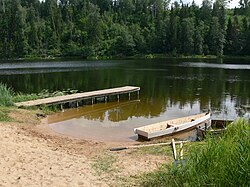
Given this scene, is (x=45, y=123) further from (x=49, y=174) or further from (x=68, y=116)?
(x=49, y=174)

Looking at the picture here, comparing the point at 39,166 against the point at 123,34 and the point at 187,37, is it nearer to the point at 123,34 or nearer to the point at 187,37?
the point at 187,37

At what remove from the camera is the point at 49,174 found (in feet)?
28.5

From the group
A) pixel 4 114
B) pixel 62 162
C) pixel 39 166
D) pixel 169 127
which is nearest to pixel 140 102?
pixel 169 127

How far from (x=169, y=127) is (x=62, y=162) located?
8013 millimetres

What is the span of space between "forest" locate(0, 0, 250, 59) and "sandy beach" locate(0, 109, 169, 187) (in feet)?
261

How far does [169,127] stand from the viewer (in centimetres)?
1675

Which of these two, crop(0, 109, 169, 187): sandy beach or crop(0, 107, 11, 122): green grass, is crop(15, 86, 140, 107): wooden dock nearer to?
crop(0, 107, 11, 122): green grass

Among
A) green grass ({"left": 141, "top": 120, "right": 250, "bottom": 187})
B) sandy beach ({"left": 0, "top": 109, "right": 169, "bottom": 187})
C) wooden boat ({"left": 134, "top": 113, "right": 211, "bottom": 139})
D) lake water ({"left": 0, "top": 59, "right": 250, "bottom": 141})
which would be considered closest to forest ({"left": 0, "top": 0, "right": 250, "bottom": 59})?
lake water ({"left": 0, "top": 59, "right": 250, "bottom": 141})

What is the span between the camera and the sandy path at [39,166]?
8.16 meters

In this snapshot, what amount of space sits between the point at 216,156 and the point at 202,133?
10295 millimetres

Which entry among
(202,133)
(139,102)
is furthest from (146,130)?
(139,102)

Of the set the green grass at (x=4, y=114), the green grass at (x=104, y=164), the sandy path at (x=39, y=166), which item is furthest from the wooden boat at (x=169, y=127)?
the green grass at (x=4, y=114)

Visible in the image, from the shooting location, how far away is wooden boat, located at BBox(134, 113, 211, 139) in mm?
15859

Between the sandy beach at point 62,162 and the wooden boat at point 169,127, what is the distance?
5.06 feet
